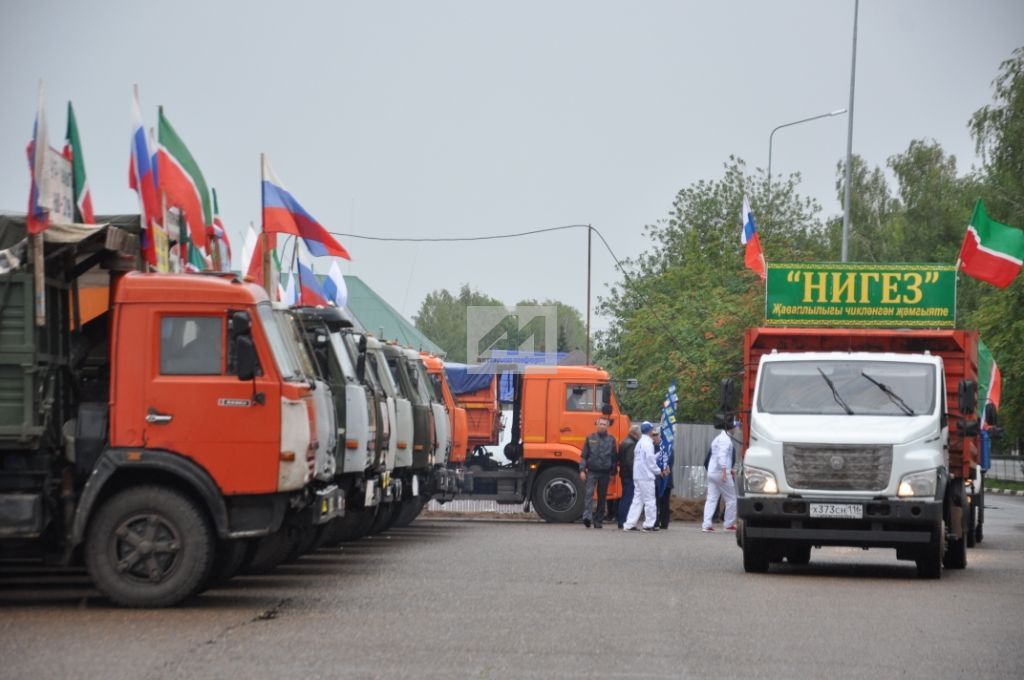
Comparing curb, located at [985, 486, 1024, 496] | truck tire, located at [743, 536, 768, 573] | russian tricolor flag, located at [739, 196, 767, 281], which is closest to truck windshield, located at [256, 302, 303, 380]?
truck tire, located at [743, 536, 768, 573]

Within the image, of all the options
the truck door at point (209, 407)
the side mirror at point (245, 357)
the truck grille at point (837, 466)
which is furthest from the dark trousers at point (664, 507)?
the side mirror at point (245, 357)

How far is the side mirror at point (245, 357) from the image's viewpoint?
44.3 ft

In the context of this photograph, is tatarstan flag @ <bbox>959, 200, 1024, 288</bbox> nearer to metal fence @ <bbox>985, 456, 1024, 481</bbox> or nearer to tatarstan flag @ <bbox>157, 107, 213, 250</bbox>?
tatarstan flag @ <bbox>157, 107, 213, 250</bbox>

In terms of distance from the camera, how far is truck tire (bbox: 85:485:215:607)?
13.4m

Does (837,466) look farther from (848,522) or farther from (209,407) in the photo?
(209,407)

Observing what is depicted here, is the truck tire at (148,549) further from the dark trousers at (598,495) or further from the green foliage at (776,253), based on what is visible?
the green foliage at (776,253)

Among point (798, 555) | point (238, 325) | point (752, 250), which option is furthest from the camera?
point (752, 250)

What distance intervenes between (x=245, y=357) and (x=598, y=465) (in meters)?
16.1

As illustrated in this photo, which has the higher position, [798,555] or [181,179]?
[181,179]

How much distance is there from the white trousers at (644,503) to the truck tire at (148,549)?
15844 millimetres

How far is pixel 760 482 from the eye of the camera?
1811 centimetres

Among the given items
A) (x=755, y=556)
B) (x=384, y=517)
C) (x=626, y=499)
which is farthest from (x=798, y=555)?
(x=626, y=499)

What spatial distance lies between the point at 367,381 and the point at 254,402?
618 centimetres

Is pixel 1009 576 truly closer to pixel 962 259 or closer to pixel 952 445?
pixel 952 445
